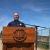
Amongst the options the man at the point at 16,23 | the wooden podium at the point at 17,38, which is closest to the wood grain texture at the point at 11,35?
the wooden podium at the point at 17,38

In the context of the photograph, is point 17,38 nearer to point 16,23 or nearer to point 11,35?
point 11,35

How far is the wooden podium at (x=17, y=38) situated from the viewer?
4508 millimetres

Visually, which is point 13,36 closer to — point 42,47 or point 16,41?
point 16,41

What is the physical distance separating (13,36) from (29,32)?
0.40 meters

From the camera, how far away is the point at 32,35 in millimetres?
4668

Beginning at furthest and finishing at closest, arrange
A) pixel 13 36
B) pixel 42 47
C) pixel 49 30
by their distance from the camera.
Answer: pixel 42 47, pixel 49 30, pixel 13 36

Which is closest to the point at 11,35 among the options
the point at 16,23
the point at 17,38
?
the point at 17,38

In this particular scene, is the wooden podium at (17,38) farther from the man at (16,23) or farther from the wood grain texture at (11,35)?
the man at (16,23)

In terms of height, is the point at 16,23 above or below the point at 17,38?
above

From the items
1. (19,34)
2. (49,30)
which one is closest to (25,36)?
(19,34)

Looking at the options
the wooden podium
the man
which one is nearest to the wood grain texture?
the wooden podium

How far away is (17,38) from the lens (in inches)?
177

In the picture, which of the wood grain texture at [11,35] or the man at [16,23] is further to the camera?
the man at [16,23]

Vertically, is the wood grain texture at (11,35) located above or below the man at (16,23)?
below
